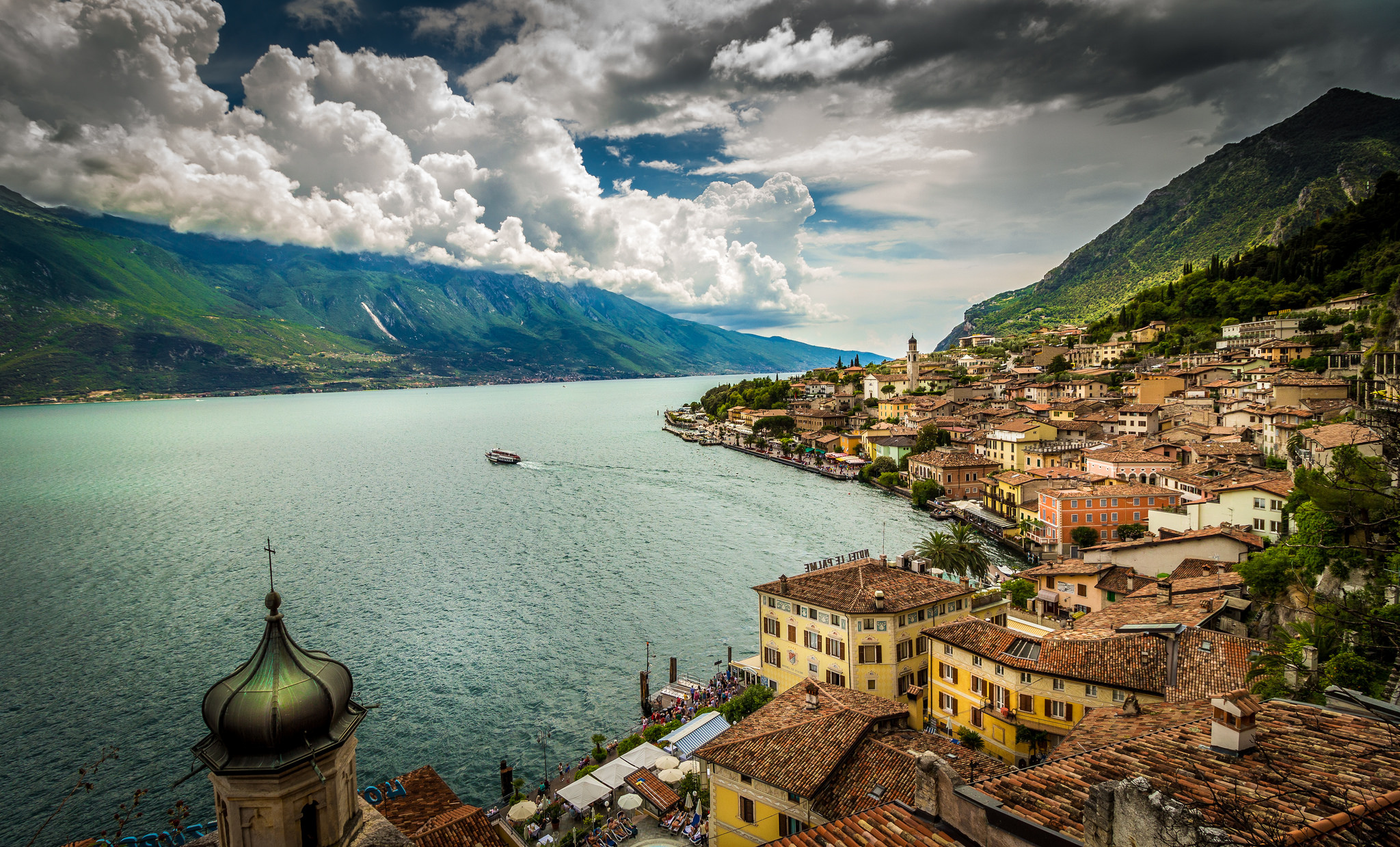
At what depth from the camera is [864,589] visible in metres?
25.7

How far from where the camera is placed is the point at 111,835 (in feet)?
71.5

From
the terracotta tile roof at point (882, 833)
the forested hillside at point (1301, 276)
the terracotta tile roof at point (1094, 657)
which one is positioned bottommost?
the terracotta tile roof at point (1094, 657)

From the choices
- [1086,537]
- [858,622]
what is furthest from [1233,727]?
[1086,537]

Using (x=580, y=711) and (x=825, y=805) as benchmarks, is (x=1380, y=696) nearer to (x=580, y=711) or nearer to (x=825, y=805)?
(x=825, y=805)

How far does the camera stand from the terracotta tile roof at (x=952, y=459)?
7156cm

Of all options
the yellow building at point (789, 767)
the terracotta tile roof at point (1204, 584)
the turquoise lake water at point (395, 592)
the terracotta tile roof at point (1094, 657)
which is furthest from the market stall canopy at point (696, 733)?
the terracotta tile roof at point (1204, 584)

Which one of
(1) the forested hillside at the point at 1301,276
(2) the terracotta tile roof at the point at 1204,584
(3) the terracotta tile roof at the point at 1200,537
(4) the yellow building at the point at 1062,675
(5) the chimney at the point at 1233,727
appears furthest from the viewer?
(1) the forested hillside at the point at 1301,276

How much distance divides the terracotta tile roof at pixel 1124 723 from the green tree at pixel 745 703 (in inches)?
489

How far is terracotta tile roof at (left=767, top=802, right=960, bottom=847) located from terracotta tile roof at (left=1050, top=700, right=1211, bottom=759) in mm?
4765

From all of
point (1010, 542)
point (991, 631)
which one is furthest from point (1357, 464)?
point (1010, 542)

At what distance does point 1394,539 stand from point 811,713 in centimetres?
1715

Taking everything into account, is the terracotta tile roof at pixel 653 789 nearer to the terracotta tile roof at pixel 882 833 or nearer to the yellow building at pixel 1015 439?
the terracotta tile roof at pixel 882 833

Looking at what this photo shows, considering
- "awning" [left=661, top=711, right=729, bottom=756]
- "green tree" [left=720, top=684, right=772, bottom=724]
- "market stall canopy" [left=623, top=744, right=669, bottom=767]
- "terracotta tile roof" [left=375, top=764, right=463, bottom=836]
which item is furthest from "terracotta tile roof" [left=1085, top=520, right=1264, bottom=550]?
"terracotta tile roof" [left=375, top=764, right=463, bottom=836]

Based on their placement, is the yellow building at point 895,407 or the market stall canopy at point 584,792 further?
the yellow building at point 895,407
